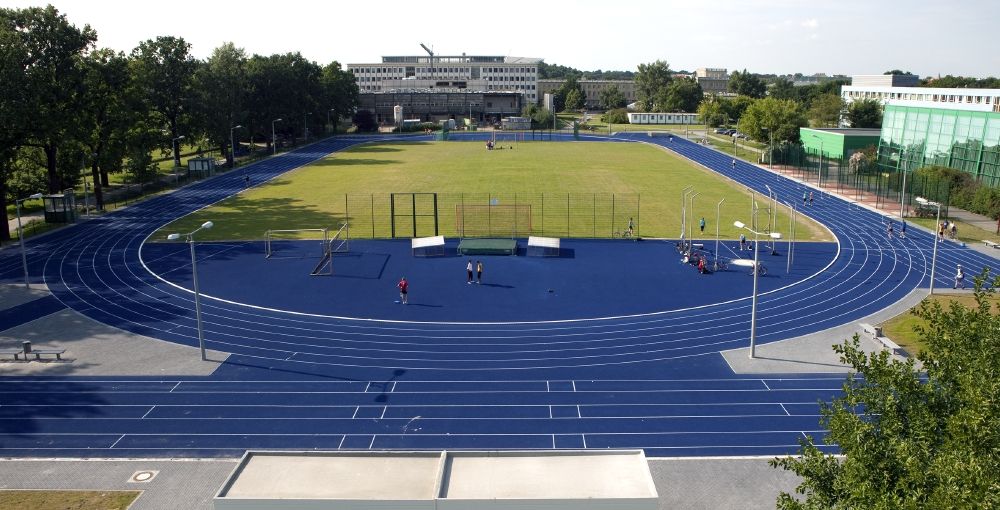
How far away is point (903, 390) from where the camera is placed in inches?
498

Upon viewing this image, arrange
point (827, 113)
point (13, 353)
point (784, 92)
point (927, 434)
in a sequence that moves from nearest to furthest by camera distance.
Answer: point (927, 434)
point (13, 353)
point (827, 113)
point (784, 92)

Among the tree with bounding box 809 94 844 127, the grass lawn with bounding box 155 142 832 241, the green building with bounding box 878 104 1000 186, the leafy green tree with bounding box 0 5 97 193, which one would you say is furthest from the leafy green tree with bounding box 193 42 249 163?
the tree with bounding box 809 94 844 127

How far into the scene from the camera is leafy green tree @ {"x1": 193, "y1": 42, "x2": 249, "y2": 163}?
81938 millimetres

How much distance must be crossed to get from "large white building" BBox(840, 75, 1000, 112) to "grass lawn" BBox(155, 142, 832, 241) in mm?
27773

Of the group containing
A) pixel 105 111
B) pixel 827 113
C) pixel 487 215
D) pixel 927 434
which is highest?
pixel 105 111

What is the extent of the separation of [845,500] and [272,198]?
60008 millimetres

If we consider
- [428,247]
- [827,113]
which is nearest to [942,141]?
[827,113]

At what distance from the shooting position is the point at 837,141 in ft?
270

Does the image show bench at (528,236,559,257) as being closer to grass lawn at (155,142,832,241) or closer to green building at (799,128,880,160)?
grass lawn at (155,142,832,241)

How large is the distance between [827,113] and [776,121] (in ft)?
102

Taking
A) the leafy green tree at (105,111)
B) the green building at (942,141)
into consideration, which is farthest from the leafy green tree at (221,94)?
the green building at (942,141)

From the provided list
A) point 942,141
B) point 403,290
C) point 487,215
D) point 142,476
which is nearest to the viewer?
point 142,476

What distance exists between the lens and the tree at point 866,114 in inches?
4237

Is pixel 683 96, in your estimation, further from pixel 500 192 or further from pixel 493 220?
pixel 493 220
